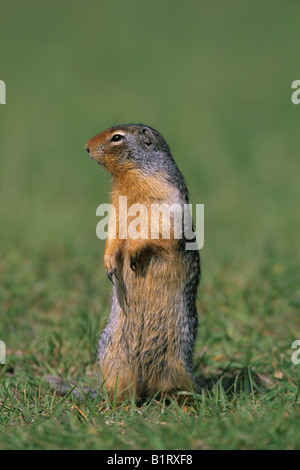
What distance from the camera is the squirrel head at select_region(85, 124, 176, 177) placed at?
180 inches

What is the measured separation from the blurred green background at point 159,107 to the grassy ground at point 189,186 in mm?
43

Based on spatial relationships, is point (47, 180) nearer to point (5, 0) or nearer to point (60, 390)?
point (60, 390)

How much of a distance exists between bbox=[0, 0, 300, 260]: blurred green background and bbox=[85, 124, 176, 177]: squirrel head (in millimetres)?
371

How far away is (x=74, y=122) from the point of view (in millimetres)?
12367

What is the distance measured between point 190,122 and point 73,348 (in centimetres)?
781

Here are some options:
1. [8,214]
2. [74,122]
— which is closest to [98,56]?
[74,122]

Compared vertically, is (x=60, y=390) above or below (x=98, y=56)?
below

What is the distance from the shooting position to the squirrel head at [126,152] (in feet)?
15.0

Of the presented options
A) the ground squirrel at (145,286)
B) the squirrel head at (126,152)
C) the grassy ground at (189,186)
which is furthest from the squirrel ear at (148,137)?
the grassy ground at (189,186)

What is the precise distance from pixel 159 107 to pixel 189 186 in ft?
11.3
